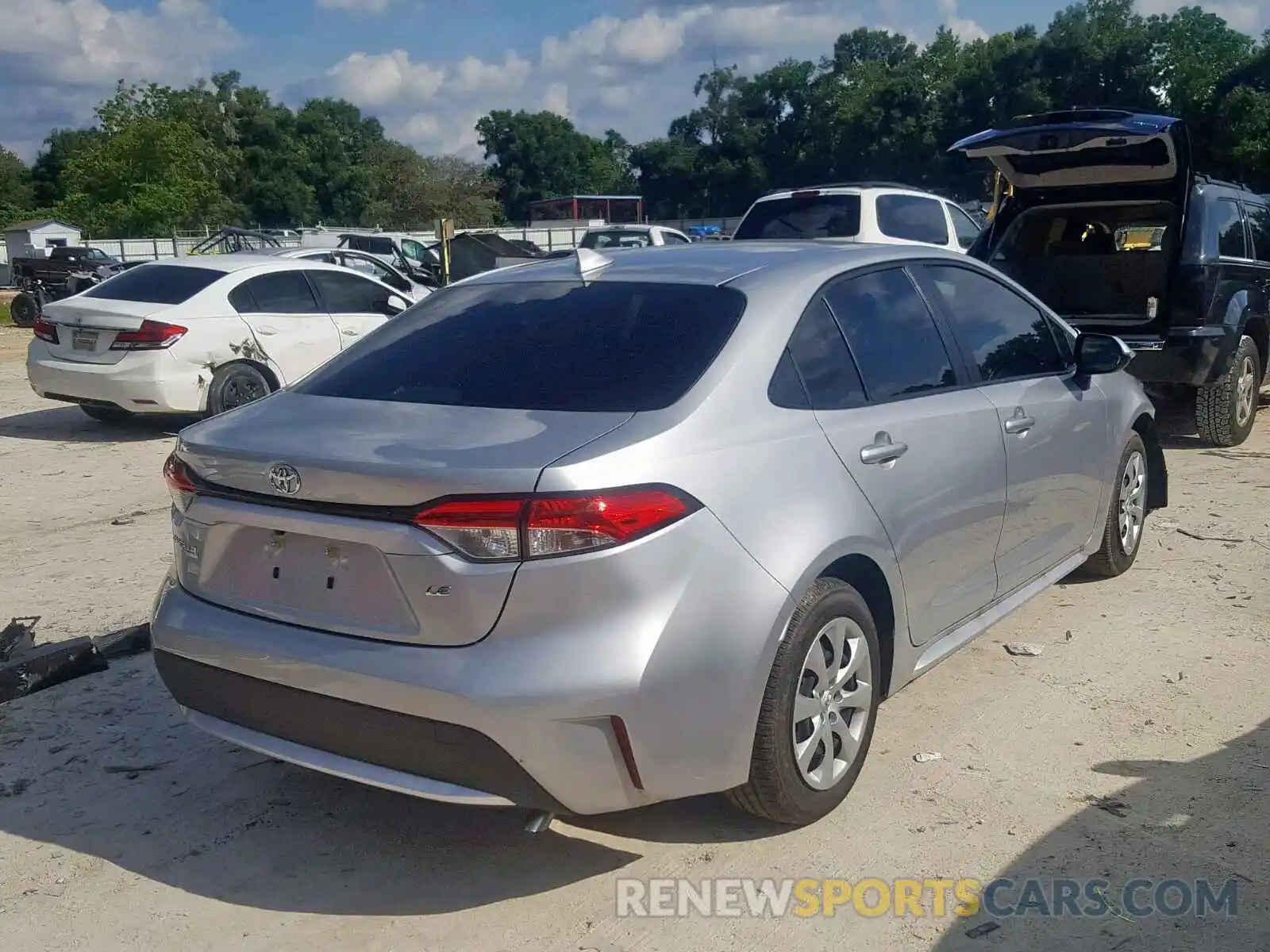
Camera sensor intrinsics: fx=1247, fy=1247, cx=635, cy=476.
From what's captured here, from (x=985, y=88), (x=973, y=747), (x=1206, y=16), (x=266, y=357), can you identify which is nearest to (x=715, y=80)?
(x=985, y=88)

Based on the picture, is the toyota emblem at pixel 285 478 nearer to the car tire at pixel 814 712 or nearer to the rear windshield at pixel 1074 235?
the car tire at pixel 814 712

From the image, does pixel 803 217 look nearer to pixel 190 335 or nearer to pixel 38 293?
pixel 190 335

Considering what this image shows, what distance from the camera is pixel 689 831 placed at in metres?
3.64

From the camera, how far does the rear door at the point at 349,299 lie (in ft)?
37.0

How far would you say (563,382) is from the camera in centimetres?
355


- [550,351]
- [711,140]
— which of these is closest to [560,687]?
[550,351]

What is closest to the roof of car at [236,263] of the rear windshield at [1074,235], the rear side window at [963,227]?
the rear windshield at [1074,235]

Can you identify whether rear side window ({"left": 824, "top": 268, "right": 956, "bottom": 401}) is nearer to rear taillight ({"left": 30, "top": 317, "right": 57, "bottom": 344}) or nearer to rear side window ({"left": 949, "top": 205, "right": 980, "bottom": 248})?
rear taillight ({"left": 30, "top": 317, "right": 57, "bottom": 344})

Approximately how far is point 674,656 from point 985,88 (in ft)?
244

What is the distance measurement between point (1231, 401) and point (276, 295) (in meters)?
7.81

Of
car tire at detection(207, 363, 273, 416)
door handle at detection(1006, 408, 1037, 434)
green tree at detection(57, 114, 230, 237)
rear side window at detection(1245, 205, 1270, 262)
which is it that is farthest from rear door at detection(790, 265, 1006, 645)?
green tree at detection(57, 114, 230, 237)

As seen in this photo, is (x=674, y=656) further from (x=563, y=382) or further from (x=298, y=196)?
(x=298, y=196)

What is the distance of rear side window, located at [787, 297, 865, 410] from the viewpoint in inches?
147

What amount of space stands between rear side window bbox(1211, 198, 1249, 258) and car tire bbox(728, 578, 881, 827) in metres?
6.82
